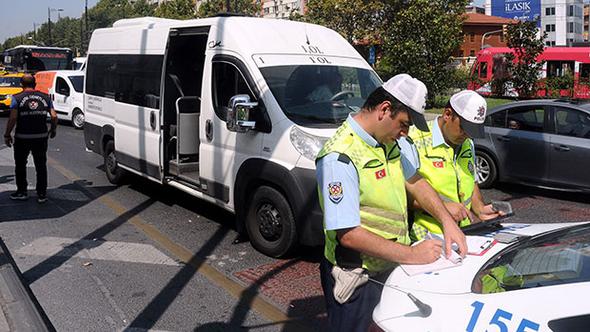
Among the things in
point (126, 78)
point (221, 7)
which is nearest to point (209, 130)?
point (126, 78)

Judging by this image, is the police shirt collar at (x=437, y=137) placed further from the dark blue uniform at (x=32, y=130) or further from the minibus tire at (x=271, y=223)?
the dark blue uniform at (x=32, y=130)

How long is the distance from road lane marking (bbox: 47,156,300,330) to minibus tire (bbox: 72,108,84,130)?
9968 millimetres

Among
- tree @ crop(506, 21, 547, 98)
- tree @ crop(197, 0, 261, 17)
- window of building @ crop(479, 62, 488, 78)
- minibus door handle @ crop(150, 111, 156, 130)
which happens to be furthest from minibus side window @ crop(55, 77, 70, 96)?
window of building @ crop(479, 62, 488, 78)

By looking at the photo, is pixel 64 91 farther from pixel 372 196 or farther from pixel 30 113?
pixel 372 196

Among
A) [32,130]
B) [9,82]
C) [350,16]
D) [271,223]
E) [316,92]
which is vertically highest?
[350,16]

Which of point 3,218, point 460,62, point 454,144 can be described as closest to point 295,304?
point 454,144

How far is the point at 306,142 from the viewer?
5.14 metres

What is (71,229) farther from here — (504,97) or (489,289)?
(504,97)

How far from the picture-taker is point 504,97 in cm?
2008

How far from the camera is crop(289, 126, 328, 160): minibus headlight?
16.7ft

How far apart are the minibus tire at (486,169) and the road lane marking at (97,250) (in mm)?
5455

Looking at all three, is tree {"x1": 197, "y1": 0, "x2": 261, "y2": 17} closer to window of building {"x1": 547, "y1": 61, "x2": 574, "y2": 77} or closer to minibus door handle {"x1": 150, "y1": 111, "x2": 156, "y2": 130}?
window of building {"x1": 547, "y1": 61, "x2": 574, "y2": 77}

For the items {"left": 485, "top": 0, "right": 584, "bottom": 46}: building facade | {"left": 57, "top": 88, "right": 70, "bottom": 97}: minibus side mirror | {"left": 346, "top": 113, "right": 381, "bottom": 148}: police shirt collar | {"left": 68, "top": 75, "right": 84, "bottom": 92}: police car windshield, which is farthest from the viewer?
{"left": 485, "top": 0, "right": 584, "bottom": 46}: building facade

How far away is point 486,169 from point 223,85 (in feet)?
15.9
